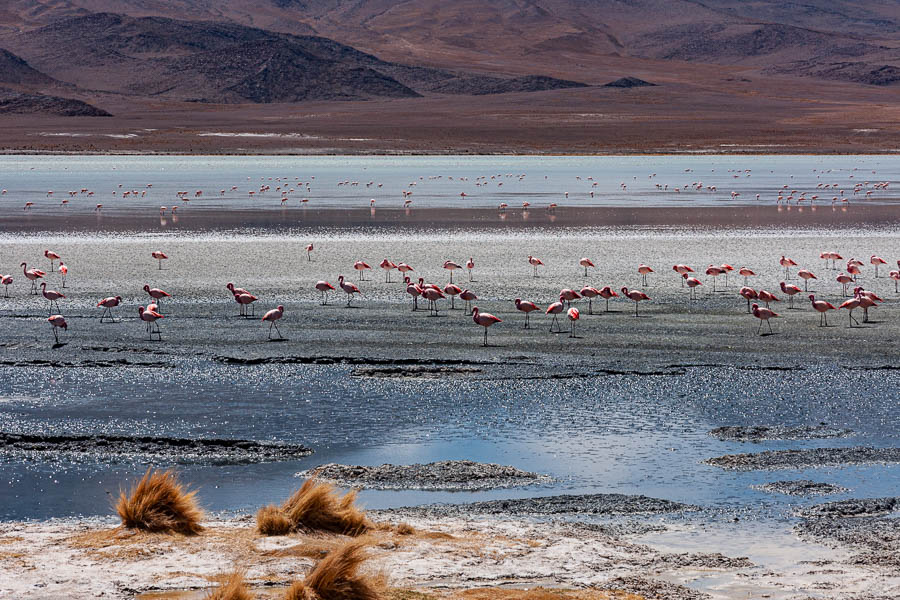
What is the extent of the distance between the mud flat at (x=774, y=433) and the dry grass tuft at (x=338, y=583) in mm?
5407

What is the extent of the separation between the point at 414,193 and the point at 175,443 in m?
35.2

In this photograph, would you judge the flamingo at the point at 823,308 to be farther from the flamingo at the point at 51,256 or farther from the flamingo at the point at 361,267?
the flamingo at the point at 51,256

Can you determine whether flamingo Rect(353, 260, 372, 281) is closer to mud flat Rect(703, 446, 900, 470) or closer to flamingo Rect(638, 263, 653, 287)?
flamingo Rect(638, 263, 653, 287)

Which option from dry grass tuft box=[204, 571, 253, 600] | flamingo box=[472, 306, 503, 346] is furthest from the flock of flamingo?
dry grass tuft box=[204, 571, 253, 600]

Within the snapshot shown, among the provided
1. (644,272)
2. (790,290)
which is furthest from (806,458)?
(644,272)

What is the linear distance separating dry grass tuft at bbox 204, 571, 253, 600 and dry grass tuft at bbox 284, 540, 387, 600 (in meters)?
0.27

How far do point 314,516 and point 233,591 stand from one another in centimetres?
192

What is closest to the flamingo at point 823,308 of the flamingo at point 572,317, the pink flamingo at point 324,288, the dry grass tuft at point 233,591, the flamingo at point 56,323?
the flamingo at point 572,317

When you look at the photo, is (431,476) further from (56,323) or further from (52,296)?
(52,296)

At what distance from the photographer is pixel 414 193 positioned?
4606cm

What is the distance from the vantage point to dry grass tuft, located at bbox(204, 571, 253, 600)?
677 centimetres

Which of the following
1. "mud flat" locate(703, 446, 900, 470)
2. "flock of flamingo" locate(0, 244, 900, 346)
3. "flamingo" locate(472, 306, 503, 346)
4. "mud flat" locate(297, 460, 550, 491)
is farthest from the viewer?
"flock of flamingo" locate(0, 244, 900, 346)

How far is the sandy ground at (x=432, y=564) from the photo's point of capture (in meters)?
7.52

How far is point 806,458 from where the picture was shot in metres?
10.8
